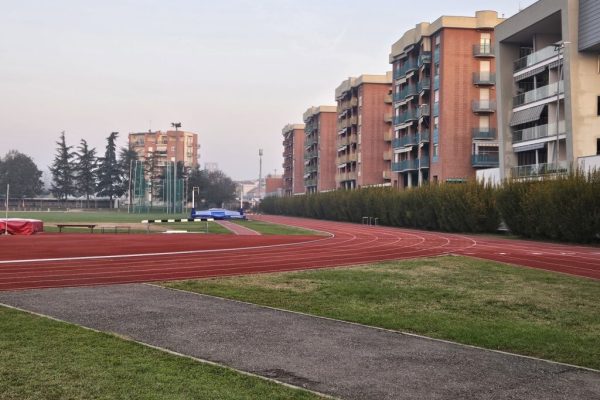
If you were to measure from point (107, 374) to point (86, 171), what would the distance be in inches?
5200

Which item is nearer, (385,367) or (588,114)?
(385,367)

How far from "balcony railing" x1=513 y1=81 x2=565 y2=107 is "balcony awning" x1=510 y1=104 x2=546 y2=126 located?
2.36 feet

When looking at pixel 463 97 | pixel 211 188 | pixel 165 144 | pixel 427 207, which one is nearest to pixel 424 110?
pixel 463 97

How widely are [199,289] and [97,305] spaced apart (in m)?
2.73

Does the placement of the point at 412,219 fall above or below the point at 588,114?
below

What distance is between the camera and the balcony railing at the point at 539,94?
43.8 meters

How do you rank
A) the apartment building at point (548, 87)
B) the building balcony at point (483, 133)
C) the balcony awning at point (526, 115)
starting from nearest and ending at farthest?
the apartment building at point (548, 87) < the balcony awning at point (526, 115) < the building balcony at point (483, 133)

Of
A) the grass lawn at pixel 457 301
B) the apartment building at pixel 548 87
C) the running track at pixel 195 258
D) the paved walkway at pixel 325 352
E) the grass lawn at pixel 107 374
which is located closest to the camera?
the grass lawn at pixel 107 374

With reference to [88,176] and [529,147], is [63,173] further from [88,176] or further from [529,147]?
[529,147]

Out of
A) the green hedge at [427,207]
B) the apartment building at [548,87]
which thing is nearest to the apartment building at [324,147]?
the green hedge at [427,207]

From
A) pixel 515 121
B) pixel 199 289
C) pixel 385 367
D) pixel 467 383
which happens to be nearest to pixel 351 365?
pixel 385 367

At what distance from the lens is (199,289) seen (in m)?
13.4

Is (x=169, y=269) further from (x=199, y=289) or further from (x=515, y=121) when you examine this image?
(x=515, y=121)

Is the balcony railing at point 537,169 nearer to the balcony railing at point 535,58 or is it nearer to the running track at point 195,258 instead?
the balcony railing at point 535,58
